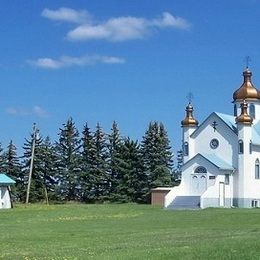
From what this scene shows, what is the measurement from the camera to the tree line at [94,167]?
3017 inches

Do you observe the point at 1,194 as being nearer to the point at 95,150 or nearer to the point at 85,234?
the point at 95,150

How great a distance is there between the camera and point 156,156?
77500 mm

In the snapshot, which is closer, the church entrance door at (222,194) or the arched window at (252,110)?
the church entrance door at (222,194)

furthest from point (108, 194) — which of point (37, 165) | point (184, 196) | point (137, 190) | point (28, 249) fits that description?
point (28, 249)

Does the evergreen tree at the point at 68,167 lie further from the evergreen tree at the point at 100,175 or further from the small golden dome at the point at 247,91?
the small golden dome at the point at 247,91

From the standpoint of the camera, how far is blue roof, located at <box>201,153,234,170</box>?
64.4 meters

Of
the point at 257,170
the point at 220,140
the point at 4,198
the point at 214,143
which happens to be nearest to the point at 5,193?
the point at 4,198

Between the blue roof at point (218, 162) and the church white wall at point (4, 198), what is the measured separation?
18.8 meters

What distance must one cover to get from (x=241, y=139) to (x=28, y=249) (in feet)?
156

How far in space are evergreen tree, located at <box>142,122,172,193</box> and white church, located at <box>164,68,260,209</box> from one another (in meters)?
8.95

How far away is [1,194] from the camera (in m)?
64.2

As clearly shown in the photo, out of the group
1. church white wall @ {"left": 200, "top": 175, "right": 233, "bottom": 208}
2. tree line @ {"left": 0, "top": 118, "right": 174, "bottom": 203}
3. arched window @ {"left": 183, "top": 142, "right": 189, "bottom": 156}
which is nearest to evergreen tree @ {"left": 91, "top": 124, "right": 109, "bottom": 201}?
tree line @ {"left": 0, "top": 118, "right": 174, "bottom": 203}

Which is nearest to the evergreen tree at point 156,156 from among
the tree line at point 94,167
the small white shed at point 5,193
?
the tree line at point 94,167

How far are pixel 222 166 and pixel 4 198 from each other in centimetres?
2056
